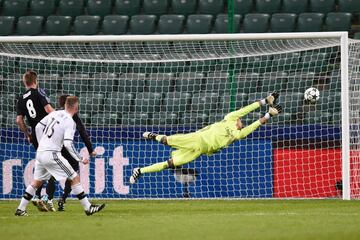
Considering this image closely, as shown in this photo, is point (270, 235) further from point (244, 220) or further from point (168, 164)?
point (168, 164)

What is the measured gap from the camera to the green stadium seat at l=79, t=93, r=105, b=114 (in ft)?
56.1

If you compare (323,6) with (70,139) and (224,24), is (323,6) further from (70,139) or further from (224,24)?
(70,139)

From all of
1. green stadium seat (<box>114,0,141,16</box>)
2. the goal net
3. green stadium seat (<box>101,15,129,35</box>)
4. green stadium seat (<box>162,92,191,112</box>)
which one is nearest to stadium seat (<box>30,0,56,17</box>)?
green stadium seat (<box>114,0,141,16</box>)

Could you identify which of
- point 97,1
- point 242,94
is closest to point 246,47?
point 242,94

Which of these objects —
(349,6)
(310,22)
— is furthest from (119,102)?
(349,6)

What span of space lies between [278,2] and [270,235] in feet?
37.4

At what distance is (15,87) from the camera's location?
57.1 feet

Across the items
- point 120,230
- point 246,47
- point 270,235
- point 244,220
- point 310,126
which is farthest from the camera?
point 246,47

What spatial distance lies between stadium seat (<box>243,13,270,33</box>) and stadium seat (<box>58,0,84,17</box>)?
12.2ft

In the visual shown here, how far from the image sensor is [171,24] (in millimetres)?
19625

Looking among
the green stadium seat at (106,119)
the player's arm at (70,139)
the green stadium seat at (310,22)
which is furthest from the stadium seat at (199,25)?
the player's arm at (70,139)

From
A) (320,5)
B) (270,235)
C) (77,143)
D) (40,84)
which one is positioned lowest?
(270,235)

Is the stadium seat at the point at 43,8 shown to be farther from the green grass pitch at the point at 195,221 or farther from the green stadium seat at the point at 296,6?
the green grass pitch at the point at 195,221

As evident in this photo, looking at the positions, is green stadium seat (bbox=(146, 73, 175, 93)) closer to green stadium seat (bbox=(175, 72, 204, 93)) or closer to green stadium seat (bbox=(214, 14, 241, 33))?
green stadium seat (bbox=(175, 72, 204, 93))
